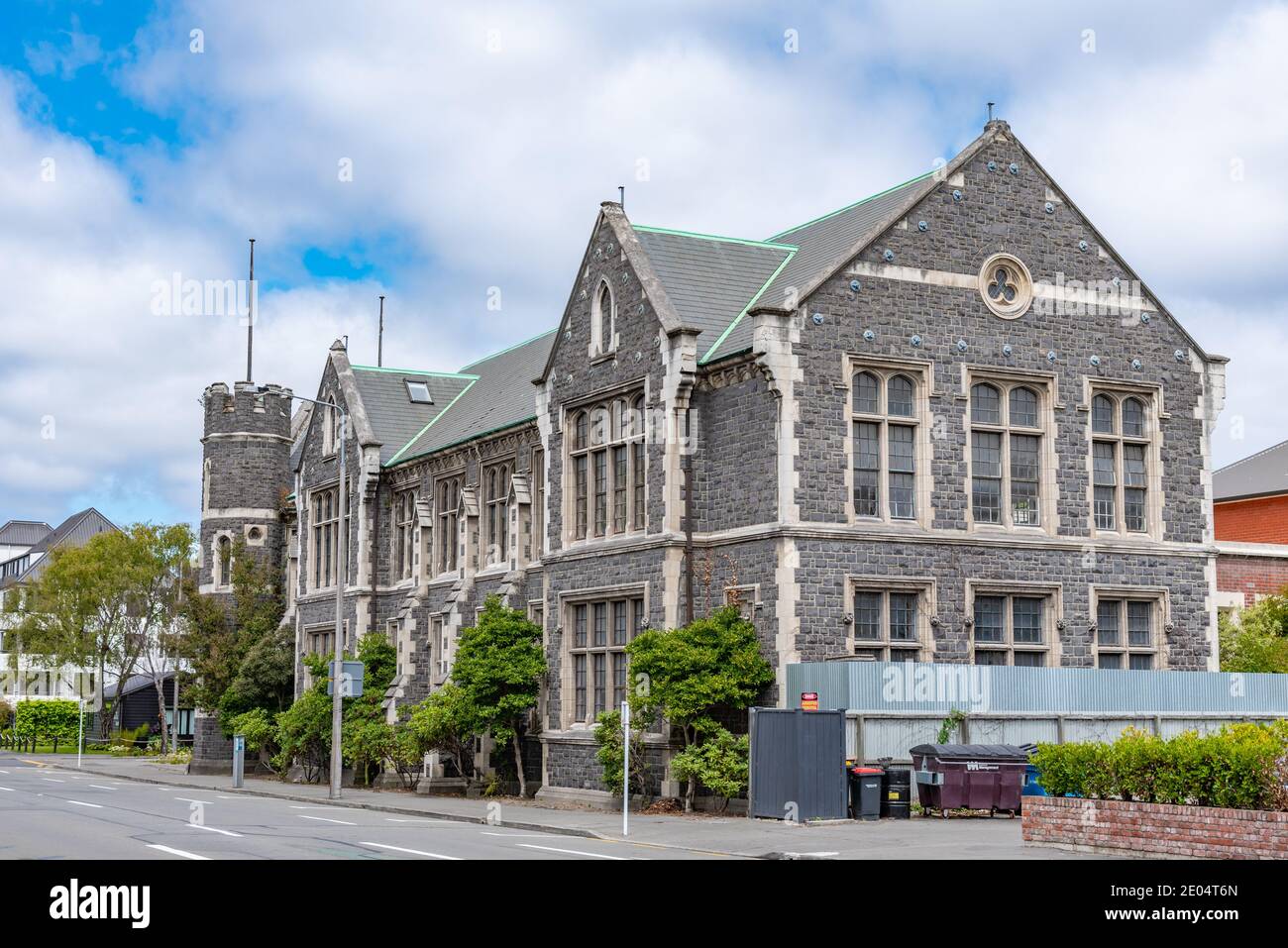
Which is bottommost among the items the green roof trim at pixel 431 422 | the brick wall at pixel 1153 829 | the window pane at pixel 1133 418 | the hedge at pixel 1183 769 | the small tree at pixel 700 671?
the brick wall at pixel 1153 829

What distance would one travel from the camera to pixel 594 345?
111 ft

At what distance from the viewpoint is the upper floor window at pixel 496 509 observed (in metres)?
41.1

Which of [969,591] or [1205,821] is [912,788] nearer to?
[969,591]

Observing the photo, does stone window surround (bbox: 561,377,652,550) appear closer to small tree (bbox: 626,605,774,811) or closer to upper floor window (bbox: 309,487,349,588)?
small tree (bbox: 626,605,774,811)

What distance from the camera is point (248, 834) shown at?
22.4 meters

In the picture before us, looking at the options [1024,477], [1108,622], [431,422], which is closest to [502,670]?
[1024,477]

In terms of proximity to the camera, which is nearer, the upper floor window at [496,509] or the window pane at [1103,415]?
the window pane at [1103,415]

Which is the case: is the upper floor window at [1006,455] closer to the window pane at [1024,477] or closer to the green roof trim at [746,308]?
the window pane at [1024,477]

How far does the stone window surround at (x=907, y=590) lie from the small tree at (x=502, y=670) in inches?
336

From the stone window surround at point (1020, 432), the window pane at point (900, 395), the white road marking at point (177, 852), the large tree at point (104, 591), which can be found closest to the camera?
the white road marking at point (177, 852)

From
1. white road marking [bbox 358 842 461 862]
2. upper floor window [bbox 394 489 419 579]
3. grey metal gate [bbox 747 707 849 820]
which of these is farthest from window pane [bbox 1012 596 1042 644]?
upper floor window [bbox 394 489 419 579]

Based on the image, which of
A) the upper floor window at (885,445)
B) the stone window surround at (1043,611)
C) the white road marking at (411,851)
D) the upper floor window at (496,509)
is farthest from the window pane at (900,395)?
the white road marking at (411,851)

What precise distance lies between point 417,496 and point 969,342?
1942cm
